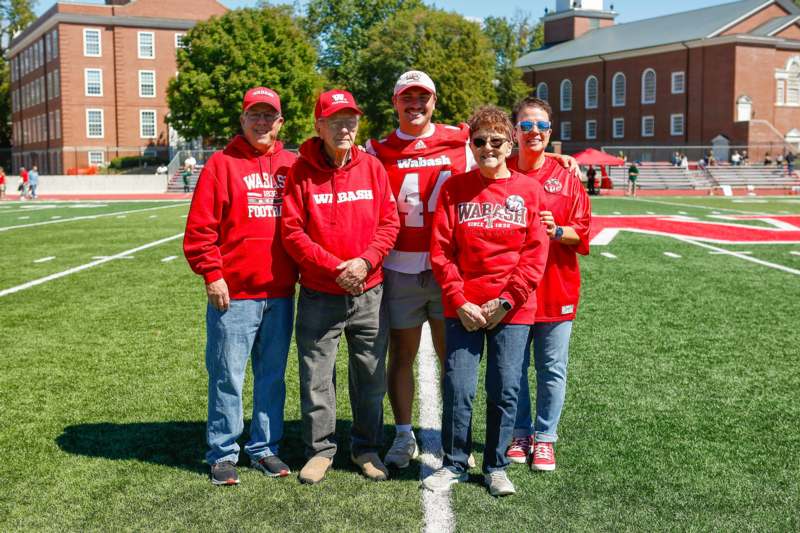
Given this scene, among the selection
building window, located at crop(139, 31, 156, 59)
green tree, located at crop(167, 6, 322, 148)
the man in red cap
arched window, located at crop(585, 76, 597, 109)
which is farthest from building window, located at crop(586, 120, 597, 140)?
the man in red cap

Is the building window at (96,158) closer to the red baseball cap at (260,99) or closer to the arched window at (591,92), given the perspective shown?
the arched window at (591,92)

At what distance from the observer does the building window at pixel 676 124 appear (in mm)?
63141

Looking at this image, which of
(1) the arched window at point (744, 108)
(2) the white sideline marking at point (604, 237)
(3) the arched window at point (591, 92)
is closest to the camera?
(2) the white sideline marking at point (604, 237)

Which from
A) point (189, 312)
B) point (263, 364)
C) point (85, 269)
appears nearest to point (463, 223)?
point (263, 364)

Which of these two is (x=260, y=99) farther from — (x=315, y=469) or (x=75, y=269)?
(x=75, y=269)

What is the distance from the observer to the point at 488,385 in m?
4.22

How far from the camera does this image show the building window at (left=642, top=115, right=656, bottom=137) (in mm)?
65750

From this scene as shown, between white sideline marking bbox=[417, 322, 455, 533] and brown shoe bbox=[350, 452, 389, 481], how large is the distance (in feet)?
0.70

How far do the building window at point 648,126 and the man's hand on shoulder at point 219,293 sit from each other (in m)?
65.6

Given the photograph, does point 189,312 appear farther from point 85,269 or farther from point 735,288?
point 735,288

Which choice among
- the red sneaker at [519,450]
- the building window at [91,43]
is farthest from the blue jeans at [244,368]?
the building window at [91,43]

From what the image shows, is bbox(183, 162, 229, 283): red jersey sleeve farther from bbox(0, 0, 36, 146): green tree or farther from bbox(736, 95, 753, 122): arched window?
bbox(0, 0, 36, 146): green tree

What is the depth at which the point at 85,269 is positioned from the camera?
41.2 ft

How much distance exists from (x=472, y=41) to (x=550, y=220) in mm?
59966
